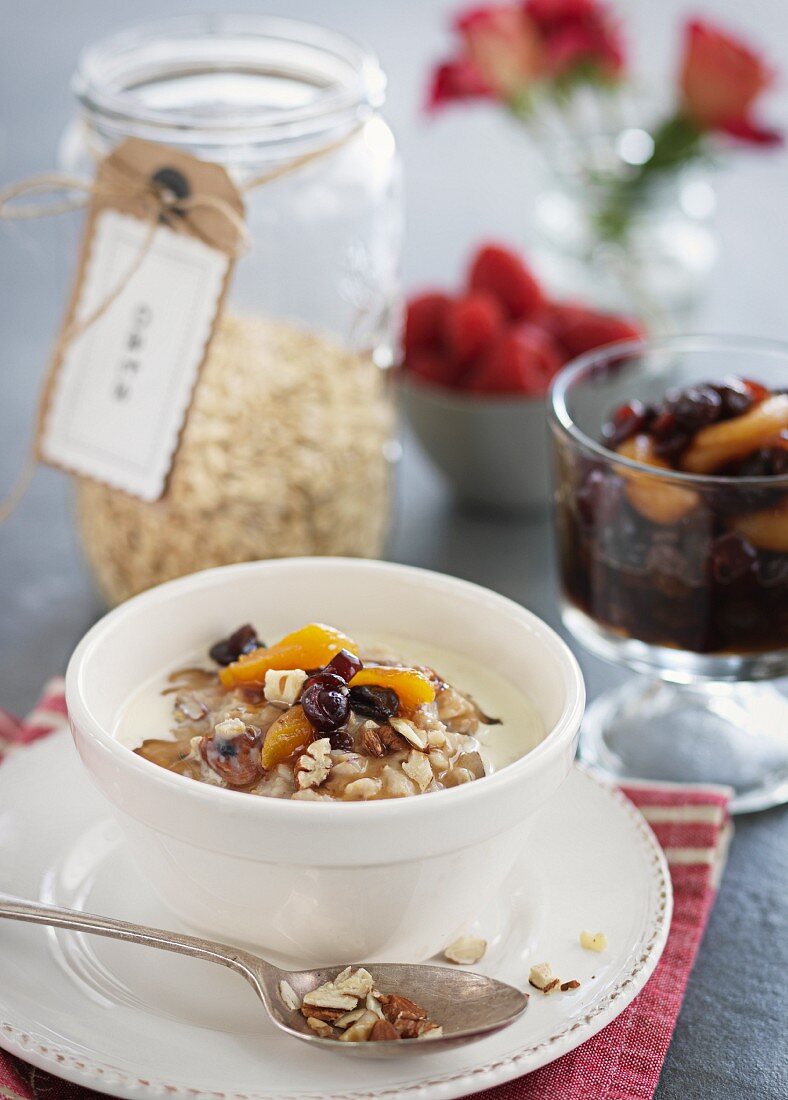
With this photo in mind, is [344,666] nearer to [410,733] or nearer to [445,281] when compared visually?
[410,733]

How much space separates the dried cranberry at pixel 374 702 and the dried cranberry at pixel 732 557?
0.33 meters

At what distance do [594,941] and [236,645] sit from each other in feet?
0.97

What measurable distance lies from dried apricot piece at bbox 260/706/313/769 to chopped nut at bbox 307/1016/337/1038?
139 millimetres

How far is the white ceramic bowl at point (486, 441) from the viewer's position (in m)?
1.42

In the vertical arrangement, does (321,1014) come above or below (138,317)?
below

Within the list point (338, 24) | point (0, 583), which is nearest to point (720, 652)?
point (0, 583)

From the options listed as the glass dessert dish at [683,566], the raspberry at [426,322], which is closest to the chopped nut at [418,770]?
the glass dessert dish at [683,566]

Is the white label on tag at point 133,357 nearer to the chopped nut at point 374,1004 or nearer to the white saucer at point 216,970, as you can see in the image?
the white saucer at point 216,970

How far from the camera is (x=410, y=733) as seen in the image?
0.79 m

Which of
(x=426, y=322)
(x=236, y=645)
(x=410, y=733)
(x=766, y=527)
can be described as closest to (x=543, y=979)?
(x=410, y=733)

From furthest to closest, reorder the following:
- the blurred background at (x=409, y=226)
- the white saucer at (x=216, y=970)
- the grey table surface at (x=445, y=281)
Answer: the blurred background at (x=409, y=226)
the grey table surface at (x=445, y=281)
the white saucer at (x=216, y=970)

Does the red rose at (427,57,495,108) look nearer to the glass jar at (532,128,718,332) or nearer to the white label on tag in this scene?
the glass jar at (532,128,718,332)

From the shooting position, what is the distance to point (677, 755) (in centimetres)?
119

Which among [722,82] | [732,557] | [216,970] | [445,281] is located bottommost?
[445,281]
